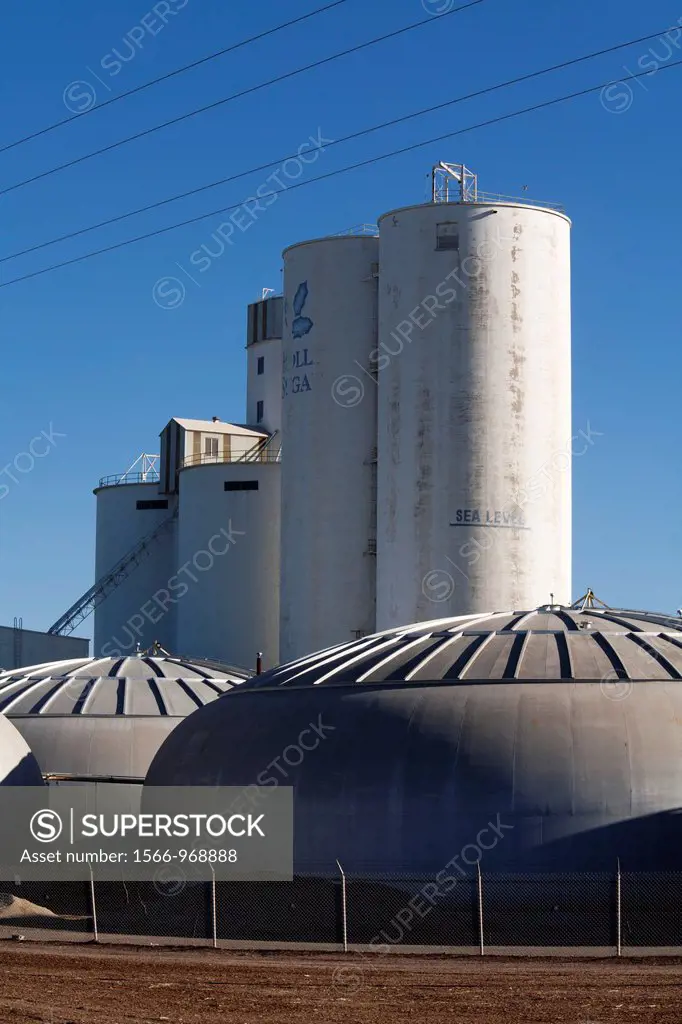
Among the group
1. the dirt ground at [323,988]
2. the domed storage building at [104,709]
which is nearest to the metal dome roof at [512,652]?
the dirt ground at [323,988]

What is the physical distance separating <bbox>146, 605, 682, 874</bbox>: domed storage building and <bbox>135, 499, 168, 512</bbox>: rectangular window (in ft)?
163

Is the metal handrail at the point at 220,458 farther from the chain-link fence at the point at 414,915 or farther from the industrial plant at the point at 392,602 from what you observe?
the chain-link fence at the point at 414,915

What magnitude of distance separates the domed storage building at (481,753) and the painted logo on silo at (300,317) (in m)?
35.2

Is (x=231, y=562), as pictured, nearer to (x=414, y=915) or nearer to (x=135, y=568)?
(x=135, y=568)

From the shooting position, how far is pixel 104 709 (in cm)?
5556

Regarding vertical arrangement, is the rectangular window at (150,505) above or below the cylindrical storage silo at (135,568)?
above

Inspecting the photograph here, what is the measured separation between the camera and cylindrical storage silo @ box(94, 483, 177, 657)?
90125 mm

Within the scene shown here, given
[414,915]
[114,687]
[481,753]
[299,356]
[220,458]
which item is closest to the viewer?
[414,915]

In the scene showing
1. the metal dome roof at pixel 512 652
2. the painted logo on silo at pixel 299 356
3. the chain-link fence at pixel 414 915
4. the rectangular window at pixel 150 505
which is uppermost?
the painted logo on silo at pixel 299 356

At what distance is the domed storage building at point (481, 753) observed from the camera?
36531mm

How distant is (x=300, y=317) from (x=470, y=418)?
11124 millimetres

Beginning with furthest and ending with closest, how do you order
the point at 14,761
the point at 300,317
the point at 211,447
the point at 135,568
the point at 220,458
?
1. the point at 135,568
2. the point at 211,447
3. the point at 220,458
4. the point at 300,317
5. the point at 14,761

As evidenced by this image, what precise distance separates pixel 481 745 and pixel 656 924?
18.6ft

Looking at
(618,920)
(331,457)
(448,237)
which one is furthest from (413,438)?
(618,920)
